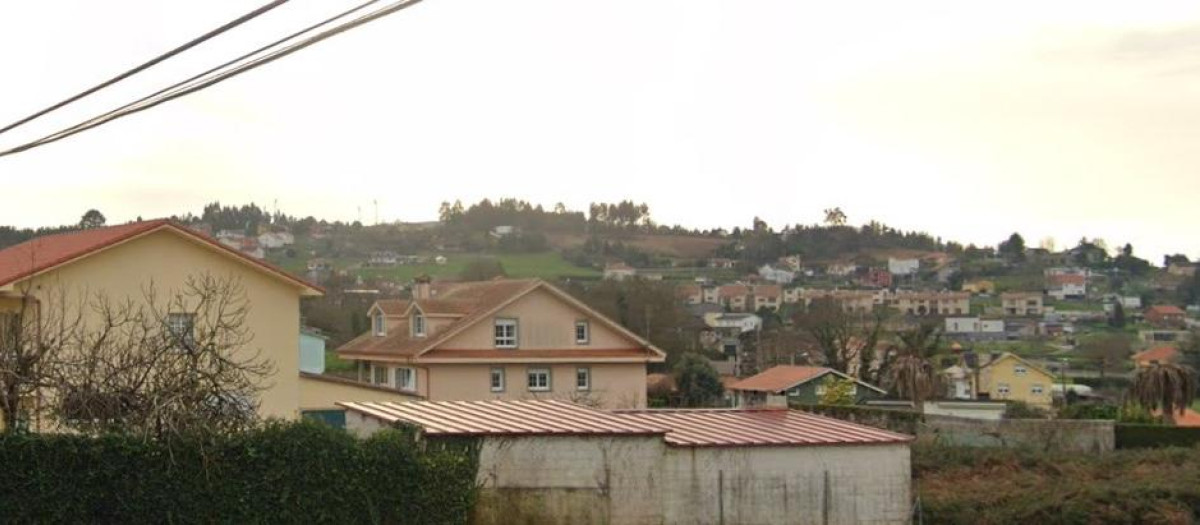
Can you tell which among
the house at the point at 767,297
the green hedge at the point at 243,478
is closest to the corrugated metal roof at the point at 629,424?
the green hedge at the point at 243,478

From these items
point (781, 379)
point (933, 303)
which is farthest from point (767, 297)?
point (781, 379)

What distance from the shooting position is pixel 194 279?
3212 cm

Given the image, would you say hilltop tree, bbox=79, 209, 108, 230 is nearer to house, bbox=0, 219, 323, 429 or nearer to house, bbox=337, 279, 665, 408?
house, bbox=337, 279, 665, 408

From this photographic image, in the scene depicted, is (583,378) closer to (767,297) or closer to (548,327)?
(548,327)

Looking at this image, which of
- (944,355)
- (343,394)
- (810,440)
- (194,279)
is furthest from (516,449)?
(944,355)

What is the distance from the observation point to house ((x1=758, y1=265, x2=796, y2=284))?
180m

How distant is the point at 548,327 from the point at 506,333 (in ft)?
5.62

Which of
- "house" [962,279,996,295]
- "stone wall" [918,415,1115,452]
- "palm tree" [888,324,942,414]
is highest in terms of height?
"house" [962,279,996,295]

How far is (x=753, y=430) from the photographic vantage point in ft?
78.6

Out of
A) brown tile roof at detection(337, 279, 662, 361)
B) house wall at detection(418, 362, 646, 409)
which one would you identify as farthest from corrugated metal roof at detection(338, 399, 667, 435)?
brown tile roof at detection(337, 279, 662, 361)

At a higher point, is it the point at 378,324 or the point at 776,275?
the point at 776,275

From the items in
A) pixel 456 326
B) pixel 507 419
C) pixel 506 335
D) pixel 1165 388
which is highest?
pixel 456 326

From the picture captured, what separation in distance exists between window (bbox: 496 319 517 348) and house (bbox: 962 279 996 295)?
5355 inches

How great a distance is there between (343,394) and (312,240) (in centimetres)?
13631
